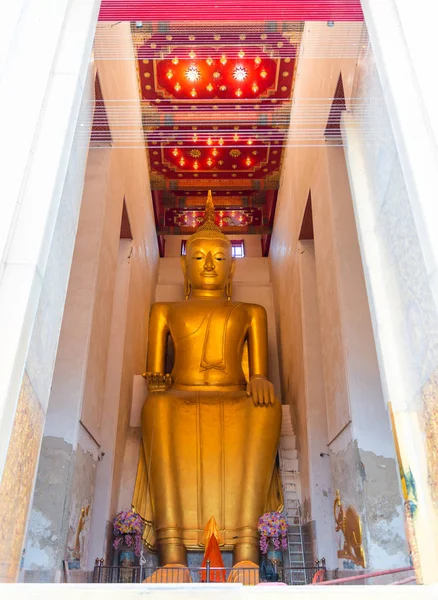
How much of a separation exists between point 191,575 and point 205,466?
828 millimetres

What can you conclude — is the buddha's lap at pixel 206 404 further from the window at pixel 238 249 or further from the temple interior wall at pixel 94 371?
the window at pixel 238 249

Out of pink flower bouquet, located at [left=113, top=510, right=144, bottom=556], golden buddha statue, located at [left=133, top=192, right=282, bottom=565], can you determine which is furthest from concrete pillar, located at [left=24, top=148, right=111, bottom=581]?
golden buddha statue, located at [left=133, top=192, right=282, bottom=565]

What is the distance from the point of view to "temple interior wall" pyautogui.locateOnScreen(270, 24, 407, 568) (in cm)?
309

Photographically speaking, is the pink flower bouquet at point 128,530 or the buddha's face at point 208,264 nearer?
the pink flower bouquet at point 128,530

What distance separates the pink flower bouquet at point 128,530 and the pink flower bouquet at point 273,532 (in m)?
0.90

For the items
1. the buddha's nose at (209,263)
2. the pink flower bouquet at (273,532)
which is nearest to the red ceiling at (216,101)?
→ the buddha's nose at (209,263)

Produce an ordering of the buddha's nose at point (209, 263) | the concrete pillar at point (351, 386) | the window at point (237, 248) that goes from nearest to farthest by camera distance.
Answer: the concrete pillar at point (351, 386)
the buddha's nose at point (209, 263)
the window at point (237, 248)

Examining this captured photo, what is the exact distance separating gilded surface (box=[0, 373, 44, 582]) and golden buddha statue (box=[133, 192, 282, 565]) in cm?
243

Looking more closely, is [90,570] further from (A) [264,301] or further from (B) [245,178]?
(B) [245,178]

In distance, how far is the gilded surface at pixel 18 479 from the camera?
5.66ft

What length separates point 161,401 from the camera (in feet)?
15.5

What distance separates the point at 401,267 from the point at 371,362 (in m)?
1.34

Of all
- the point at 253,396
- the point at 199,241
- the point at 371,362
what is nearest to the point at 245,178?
the point at 199,241

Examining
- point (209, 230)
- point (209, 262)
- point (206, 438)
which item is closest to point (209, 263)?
point (209, 262)
